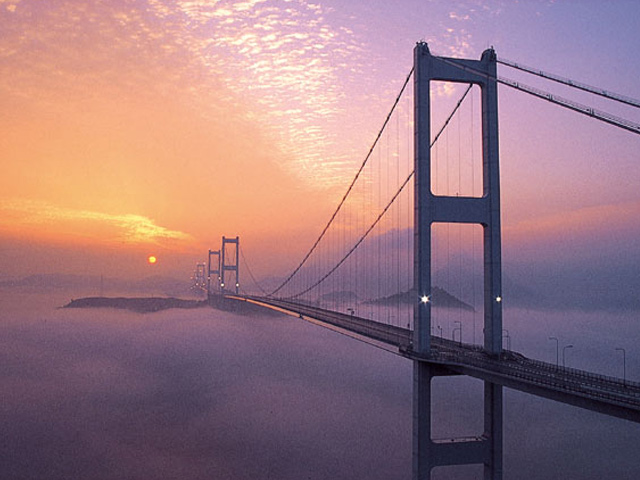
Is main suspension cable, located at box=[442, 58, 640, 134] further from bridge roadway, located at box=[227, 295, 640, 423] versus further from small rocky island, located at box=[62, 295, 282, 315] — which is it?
small rocky island, located at box=[62, 295, 282, 315]

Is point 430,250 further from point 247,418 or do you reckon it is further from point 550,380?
point 247,418

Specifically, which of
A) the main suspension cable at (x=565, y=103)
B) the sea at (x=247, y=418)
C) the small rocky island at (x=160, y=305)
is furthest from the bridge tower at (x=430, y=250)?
the small rocky island at (x=160, y=305)

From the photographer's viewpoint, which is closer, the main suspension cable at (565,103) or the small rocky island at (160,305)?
the main suspension cable at (565,103)

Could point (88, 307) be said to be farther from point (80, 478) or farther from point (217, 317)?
point (80, 478)

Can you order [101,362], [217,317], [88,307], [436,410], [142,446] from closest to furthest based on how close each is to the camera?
1. [142,446]
2. [436,410]
3. [101,362]
4. [217,317]
5. [88,307]

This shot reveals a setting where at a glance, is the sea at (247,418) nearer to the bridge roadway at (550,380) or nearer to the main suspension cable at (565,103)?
the bridge roadway at (550,380)

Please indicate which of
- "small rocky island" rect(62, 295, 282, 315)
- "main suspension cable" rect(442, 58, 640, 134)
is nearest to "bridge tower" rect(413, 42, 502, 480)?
"main suspension cable" rect(442, 58, 640, 134)

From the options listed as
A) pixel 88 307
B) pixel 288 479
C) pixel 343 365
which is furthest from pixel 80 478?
pixel 88 307
